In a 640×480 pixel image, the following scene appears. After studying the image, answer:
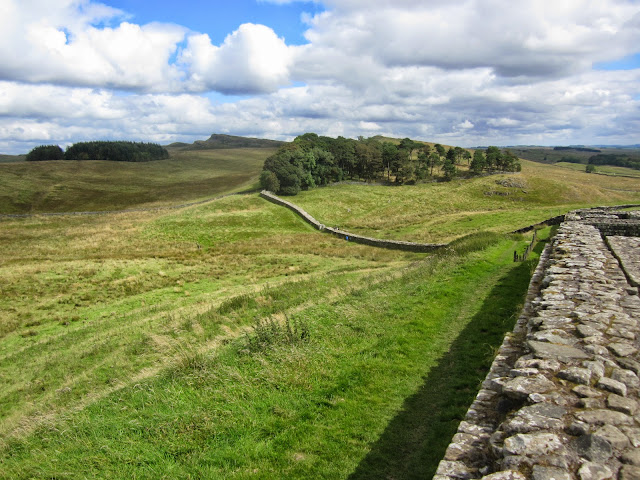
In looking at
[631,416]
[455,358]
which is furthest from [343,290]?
[631,416]

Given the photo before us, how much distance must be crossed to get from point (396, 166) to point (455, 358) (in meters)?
89.6

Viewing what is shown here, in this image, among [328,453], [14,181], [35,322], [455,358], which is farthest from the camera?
[14,181]

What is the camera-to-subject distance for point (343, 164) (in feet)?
324

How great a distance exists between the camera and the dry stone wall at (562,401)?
12.4 feet

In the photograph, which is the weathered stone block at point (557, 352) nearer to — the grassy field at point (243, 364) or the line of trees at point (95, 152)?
the grassy field at point (243, 364)

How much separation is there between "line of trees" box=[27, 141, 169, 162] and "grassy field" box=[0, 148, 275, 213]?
72.4 ft

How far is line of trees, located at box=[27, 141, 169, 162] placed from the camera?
14250 centimetres

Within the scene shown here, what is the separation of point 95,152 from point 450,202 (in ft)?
456

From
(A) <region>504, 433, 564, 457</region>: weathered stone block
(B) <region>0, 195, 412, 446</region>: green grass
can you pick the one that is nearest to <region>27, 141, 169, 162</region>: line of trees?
(B) <region>0, 195, 412, 446</region>: green grass

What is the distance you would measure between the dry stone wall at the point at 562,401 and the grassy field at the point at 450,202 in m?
40.1

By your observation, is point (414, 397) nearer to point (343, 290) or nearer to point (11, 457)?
point (11, 457)

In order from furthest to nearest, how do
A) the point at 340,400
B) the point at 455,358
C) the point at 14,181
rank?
the point at 14,181, the point at 455,358, the point at 340,400

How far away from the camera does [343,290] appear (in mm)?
18922

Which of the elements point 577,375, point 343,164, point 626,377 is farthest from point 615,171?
point 577,375
